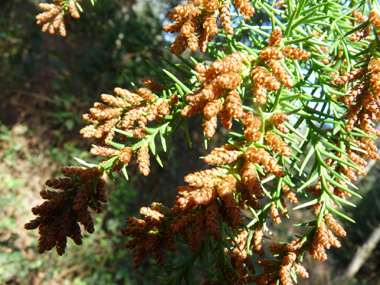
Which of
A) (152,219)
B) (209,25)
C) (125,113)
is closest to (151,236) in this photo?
(152,219)

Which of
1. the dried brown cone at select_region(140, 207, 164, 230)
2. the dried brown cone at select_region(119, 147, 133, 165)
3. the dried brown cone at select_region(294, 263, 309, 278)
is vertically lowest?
the dried brown cone at select_region(294, 263, 309, 278)

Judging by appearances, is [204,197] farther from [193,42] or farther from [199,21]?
[199,21]

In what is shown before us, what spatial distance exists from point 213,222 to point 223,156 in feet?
0.56

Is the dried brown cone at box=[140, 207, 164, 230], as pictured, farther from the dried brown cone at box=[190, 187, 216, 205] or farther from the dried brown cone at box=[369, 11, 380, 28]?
the dried brown cone at box=[369, 11, 380, 28]

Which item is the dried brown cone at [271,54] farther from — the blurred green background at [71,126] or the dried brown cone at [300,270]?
the blurred green background at [71,126]

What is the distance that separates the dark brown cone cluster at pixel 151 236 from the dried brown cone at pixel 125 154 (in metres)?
0.16

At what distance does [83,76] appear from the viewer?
5418 mm

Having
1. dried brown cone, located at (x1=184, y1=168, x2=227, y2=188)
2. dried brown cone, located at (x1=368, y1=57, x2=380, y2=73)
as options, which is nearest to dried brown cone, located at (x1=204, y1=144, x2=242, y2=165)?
dried brown cone, located at (x1=184, y1=168, x2=227, y2=188)

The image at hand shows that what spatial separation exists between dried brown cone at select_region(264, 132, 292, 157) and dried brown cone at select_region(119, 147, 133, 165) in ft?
1.40

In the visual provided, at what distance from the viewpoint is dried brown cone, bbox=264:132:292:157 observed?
2.25 ft

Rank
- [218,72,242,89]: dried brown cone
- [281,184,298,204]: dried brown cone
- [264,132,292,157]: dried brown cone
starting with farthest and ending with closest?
[281,184,298,204]: dried brown cone < [264,132,292,157]: dried brown cone < [218,72,242,89]: dried brown cone

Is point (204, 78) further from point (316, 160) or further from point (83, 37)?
point (83, 37)

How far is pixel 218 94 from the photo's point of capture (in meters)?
0.62

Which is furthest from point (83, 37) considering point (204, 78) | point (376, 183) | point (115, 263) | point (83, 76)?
point (376, 183)
